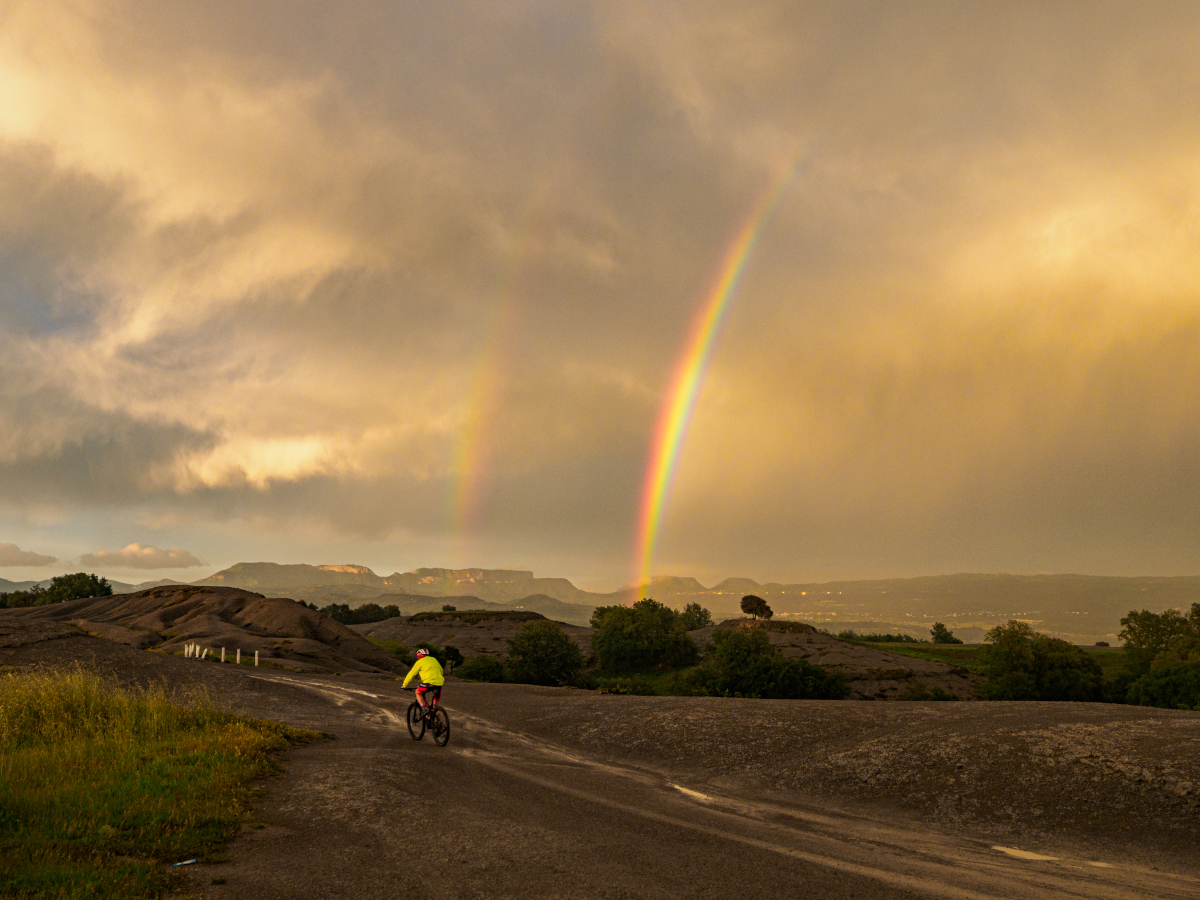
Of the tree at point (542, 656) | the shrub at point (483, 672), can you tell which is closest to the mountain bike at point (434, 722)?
the shrub at point (483, 672)

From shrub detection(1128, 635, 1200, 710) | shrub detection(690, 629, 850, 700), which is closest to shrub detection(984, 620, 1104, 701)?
shrub detection(1128, 635, 1200, 710)

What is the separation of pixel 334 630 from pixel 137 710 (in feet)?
268

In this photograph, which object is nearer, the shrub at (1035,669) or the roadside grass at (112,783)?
the roadside grass at (112,783)

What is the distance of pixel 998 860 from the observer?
41.7 feet

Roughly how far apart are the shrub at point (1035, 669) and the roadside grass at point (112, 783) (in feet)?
220

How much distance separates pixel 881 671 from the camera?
96.1 metres

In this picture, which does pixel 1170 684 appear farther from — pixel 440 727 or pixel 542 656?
pixel 440 727

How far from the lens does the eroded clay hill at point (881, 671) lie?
8638cm

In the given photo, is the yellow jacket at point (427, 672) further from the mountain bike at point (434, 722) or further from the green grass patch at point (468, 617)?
the green grass patch at point (468, 617)

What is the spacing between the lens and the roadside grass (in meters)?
10.0

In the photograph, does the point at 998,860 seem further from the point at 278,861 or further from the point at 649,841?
the point at 278,861

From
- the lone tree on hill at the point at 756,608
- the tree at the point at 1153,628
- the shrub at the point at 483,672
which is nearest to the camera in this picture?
the shrub at the point at 483,672

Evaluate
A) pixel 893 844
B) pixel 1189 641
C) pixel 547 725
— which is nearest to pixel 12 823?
pixel 893 844

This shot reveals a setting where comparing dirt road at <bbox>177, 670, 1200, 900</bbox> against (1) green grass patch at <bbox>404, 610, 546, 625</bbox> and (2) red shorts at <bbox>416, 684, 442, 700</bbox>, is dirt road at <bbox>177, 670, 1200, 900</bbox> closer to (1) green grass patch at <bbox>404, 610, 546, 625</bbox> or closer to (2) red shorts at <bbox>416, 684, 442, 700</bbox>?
(2) red shorts at <bbox>416, 684, 442, 700</bbox>
